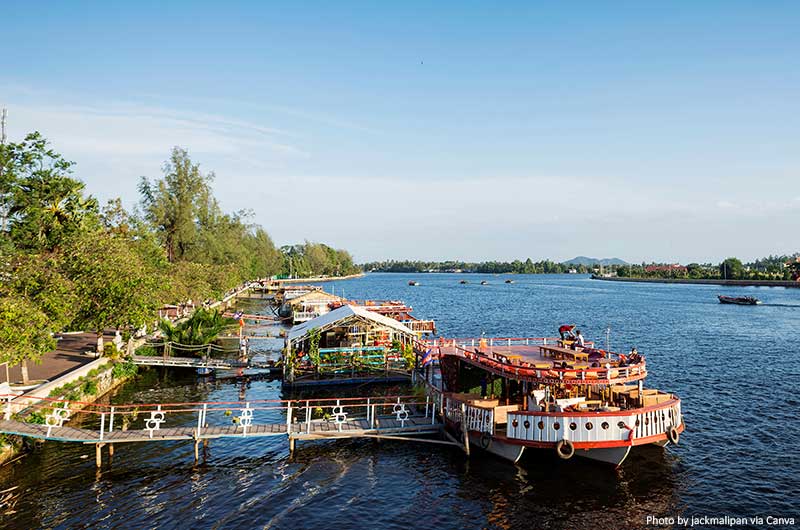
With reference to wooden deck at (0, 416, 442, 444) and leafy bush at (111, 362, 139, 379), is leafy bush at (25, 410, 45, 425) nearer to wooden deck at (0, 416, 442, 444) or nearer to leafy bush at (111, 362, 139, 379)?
wooden deck at (0, 416, 442, 444)

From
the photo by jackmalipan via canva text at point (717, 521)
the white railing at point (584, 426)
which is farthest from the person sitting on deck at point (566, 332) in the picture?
the photo by jackmalipan via canva text at point (717, 521)

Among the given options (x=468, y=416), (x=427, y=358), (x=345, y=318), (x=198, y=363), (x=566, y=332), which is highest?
(x=345, y=318)

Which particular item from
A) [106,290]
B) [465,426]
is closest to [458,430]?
[465,426]

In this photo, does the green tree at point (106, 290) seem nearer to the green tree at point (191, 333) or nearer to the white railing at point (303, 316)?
A: the green tree at point (191, 333)

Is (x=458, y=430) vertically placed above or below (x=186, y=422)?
above

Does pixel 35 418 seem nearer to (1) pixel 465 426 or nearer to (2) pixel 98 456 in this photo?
(2) pixel 98 456

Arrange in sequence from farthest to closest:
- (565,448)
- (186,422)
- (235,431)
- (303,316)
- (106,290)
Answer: (303,316), (106,290), (186,422), (235,431), (565,448)

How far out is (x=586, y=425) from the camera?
861 inches

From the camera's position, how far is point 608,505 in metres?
20.5

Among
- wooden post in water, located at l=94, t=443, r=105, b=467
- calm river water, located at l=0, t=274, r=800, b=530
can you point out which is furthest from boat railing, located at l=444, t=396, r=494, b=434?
wooden post in water, located at l=94, t=443, r=105, b=467

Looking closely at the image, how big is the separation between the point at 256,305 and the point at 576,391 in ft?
304

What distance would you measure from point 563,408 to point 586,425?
126cm

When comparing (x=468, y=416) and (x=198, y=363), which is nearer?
(x=468, y=416)

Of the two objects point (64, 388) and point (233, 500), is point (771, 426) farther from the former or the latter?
point (64, 388)
